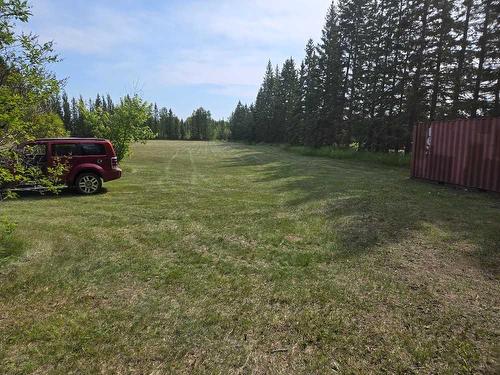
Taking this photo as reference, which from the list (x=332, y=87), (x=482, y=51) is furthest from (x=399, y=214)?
(x=332, y=87)

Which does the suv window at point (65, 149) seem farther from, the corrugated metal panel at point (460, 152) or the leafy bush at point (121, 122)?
the corrugated metal panel at point (460, 152)

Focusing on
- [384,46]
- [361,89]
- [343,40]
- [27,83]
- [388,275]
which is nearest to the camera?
[27,83]

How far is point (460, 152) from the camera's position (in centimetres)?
1318

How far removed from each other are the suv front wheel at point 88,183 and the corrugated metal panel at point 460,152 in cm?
1299

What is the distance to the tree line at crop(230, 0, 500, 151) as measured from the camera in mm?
22500

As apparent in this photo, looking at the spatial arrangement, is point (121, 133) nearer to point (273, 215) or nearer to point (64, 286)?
point (273, 215)

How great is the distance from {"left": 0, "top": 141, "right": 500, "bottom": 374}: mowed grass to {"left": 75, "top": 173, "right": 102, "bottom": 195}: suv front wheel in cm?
264

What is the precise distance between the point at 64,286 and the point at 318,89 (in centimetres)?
4182

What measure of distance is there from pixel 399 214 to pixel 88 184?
9707 mm

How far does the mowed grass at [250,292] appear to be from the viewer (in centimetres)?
332

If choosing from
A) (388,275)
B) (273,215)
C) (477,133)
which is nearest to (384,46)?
(477,133)

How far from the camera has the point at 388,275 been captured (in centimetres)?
521

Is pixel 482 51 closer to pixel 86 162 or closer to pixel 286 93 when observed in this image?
pixel 86 162

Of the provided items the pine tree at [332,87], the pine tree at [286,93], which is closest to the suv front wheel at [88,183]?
the pine tree at [332,87]
